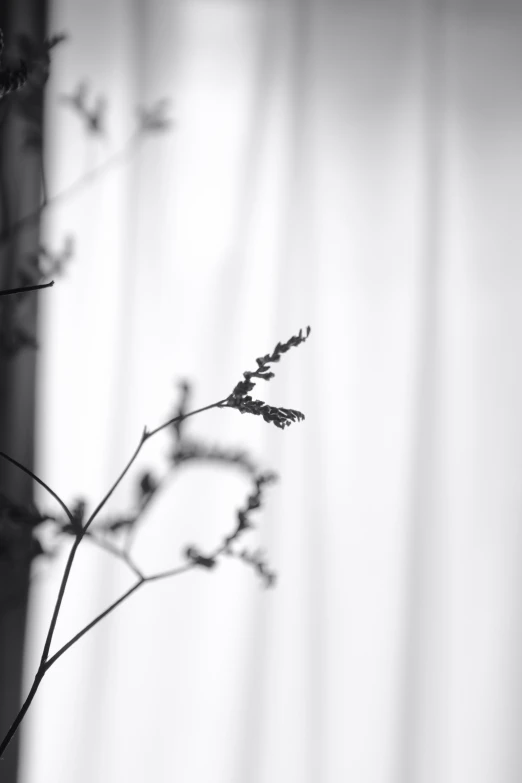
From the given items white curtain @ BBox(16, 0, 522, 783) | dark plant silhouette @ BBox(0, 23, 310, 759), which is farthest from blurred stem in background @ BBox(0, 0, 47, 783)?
dark plant silhouette @ BBox(0, 23, 310, 759)

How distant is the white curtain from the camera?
121cm

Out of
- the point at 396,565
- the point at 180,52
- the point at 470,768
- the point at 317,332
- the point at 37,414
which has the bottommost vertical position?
the point at 470,768

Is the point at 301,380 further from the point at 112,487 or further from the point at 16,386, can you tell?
the point at 112,487

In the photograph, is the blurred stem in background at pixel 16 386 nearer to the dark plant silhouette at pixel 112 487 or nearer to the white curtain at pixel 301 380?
the white curtain at pixel 301 380

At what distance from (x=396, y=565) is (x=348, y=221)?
2.20 feet

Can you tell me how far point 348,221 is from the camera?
4.16 feet

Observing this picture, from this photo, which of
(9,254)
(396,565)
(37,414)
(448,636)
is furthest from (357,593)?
(9,254)

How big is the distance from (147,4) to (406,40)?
1.64ft

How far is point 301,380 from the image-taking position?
1.23 m

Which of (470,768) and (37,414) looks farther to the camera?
(470,768)

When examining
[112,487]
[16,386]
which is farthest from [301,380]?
[112,487]

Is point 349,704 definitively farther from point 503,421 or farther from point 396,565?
point 503,421

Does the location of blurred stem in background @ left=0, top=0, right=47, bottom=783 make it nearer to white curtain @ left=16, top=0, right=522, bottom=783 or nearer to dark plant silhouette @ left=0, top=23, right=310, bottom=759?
white curtain @ left=16, top=0, right=522, bottom=783

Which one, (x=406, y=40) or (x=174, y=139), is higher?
(x=406, y=40)
